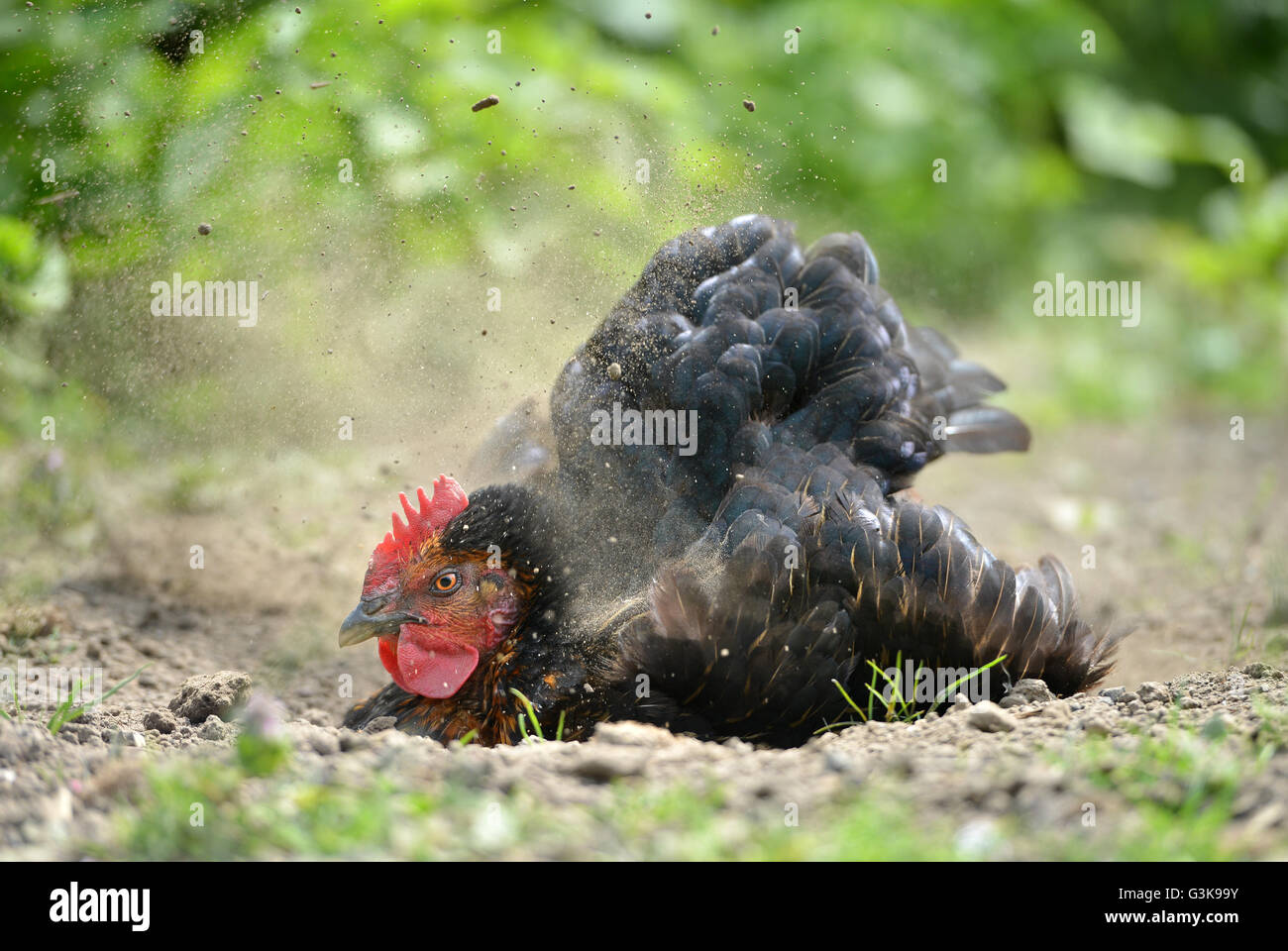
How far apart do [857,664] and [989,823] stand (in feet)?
3.60

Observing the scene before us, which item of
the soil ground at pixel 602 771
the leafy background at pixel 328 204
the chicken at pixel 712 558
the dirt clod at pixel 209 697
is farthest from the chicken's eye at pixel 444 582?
the leafy background at pixel 328 204

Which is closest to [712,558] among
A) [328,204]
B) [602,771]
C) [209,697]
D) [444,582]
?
[444,582]

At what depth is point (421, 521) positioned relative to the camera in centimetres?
345

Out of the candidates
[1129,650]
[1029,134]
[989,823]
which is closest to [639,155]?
[1129,650]

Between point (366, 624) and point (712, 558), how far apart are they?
1.07 meters

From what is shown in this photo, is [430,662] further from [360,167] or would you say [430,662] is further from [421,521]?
[360,167]

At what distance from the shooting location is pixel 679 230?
13.1ft

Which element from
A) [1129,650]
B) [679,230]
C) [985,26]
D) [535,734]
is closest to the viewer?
[535,734]

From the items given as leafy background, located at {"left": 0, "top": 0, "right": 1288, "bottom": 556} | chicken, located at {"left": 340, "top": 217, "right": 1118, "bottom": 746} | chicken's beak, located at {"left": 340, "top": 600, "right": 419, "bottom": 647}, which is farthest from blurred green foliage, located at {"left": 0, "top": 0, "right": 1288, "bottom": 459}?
chicken's beak, located at {"left": 340, "top": 600, "right": 419, "bottom": 647}

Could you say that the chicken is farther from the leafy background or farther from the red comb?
the leafy background

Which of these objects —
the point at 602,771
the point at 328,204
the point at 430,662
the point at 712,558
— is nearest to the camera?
the point at 602,771

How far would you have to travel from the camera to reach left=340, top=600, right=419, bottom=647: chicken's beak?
3.35 m
